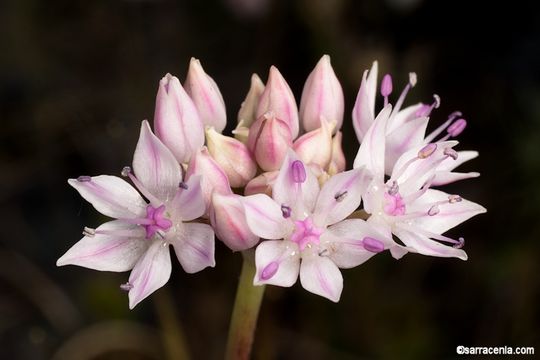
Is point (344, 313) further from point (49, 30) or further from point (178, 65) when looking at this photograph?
point (49, 30)

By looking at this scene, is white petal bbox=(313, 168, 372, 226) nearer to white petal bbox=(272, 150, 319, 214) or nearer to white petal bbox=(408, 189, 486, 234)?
white petal bbox=(272, 150, 319, 214)

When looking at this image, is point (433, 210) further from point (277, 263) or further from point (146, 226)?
point (146, 226)

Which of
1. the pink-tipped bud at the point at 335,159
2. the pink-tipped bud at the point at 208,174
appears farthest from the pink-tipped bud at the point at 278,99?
the pink-tipped bud at the point at 208,174

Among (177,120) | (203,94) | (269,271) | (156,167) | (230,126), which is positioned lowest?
(269,271)

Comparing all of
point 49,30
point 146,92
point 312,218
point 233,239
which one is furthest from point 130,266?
point 49,30

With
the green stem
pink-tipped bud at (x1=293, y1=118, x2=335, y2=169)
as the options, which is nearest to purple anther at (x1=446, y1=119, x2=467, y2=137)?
pink-tipped bud at (x1=293, y1=118, x2=335, y2=169)

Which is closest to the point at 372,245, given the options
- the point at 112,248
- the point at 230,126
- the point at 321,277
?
the point at 321,277

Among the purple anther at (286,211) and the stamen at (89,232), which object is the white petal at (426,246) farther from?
the stamen at (89,232)

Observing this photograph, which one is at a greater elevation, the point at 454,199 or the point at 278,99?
the point at 278,99
